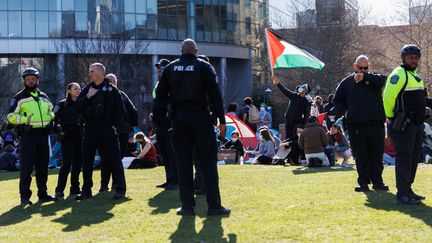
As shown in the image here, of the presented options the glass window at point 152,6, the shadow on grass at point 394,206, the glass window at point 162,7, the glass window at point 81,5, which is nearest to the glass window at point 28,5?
the glass window at point 81,5

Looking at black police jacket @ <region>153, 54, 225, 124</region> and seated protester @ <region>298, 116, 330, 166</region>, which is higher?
black police jacket @ <region>153, 54, 225, 124</region>

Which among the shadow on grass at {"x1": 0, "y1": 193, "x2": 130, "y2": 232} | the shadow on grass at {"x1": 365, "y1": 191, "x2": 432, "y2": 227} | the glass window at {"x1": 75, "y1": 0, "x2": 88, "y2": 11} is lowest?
the shadow on grass at {"x1": 0, "y1": 193, "x2": 130, "y2": 232}

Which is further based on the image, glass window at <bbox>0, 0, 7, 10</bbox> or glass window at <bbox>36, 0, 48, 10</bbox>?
glass window at <bbox>36, 0, 48, 10</bbox>

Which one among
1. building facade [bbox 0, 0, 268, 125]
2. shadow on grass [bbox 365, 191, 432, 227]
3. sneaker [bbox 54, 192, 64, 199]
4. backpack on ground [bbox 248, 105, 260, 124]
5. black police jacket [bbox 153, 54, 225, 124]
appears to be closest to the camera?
shadow on grass [bbox 365, 191, 432, 227]

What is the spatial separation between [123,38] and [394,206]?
36.1 metres

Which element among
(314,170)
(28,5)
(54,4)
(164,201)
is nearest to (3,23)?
(28,5)

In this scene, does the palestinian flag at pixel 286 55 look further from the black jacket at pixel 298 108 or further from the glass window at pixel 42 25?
the glass window at pixel 42 25

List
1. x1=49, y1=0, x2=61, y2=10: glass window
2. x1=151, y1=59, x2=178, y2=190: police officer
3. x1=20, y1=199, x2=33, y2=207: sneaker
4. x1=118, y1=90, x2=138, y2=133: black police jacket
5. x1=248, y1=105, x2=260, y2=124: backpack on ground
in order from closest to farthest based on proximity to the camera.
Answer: x1=20, y1=199, x2=33, y2=207: sneaker < x1=151, y1=59, x2=178, y2=190: police officer < x1=118, y1=90, x2=138, y2=133: black police jacket < x1=248, y1=105, x2=260, y2=124: backpack on ground < x1=49, y1=0, x2=61, y2=10: glass window

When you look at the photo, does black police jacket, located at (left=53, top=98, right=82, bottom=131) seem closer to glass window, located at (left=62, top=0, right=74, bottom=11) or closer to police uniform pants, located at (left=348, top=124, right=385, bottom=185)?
police uniform pants, located at (left=348, top=124, right=385, bottom=185)

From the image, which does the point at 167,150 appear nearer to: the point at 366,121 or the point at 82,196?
the point at 82,196

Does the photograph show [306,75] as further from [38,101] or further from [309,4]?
[38,101]

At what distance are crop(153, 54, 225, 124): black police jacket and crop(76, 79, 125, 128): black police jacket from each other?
218cm

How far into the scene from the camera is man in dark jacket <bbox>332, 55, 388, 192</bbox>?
35.5ft

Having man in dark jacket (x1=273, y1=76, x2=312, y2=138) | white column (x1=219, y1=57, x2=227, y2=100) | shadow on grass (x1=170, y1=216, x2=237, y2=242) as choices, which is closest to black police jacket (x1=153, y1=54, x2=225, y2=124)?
shadow on grass (x1=170, y1=216, x2=237, y2=242)
